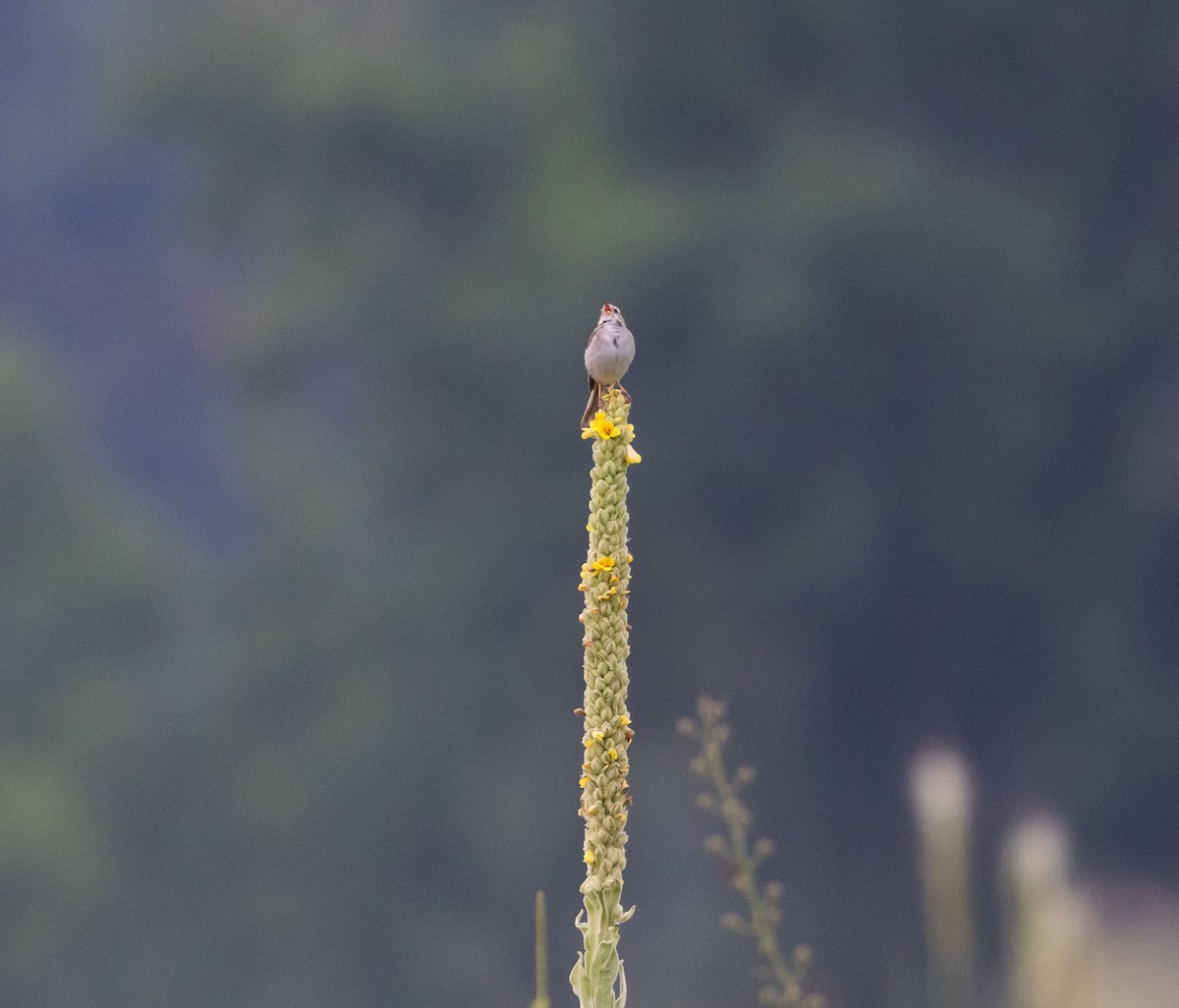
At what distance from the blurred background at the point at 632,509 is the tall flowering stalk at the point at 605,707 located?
53.8 ft

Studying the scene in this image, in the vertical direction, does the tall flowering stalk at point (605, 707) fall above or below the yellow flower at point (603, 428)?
below

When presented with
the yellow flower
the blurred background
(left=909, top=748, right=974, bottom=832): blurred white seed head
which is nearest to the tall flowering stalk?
the yellow flower

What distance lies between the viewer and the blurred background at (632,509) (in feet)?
62.5

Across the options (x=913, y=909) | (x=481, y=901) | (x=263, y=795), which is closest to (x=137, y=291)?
(x=263, y=795)

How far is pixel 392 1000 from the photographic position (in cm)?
1912

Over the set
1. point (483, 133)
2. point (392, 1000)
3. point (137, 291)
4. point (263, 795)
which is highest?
point (137, 291)

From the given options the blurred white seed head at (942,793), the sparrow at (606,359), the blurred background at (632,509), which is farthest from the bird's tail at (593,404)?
the blurred background at (632,509)

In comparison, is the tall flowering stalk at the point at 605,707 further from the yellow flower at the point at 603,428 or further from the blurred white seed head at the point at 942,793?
the blurred white seed head at the point at 942,793

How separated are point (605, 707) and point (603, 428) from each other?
203 millimetres

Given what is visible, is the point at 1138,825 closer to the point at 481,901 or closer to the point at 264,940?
the point at 481,901

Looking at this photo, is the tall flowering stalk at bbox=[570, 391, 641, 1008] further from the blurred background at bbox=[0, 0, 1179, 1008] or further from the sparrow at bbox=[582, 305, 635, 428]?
the blurred background at bbox=[0, 0, 1179, 1008]

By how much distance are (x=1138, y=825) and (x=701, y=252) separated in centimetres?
610

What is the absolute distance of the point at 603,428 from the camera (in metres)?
1.64

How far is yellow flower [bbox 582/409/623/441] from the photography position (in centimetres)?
164
